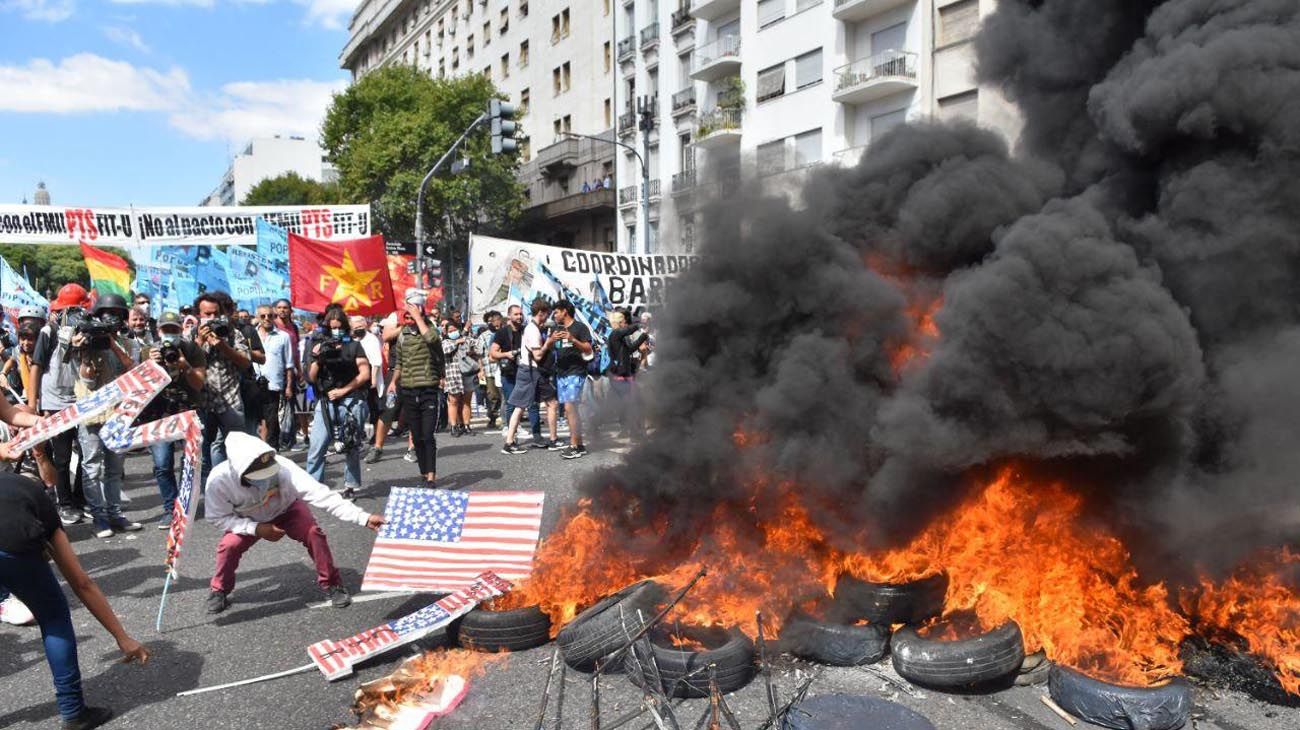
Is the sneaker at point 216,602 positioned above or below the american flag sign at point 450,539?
below

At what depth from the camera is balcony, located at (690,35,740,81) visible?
33.2 metres

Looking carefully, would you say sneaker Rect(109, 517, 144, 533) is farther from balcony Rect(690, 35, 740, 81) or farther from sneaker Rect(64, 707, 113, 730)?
balcony Rect(690, 35, 740, 81)

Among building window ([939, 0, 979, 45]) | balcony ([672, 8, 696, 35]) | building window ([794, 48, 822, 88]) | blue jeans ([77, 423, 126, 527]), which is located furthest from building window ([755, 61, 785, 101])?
blue jeans ([77, 423, 126, 527])

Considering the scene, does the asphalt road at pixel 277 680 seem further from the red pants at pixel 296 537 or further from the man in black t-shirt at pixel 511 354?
the man in black t-shirt at pixel 511 354

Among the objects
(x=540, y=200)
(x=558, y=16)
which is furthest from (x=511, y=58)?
(x=540, y=200)

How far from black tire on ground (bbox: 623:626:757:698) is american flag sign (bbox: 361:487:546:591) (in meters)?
1.43

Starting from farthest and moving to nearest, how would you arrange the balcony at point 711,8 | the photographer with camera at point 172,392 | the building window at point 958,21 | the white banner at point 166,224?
the balcony at point 711,8 < the building window at point 958,21 < the white banner at point 166,224 < the photographer with camera at point 172,392

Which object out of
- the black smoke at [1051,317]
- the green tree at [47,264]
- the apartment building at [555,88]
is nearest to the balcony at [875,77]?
the apartment building at [555,88]

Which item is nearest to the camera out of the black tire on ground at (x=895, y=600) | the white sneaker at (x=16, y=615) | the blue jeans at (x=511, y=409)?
the black tire on ground at (x=895, y=600)

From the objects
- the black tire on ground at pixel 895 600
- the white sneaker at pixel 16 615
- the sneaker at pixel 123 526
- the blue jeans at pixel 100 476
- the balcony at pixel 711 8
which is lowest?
the white sneaker at pixel 16 615

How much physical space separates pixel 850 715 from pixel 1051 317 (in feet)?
8.61

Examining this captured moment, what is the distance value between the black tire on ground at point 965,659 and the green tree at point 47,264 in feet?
263

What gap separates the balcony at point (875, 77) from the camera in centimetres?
2687

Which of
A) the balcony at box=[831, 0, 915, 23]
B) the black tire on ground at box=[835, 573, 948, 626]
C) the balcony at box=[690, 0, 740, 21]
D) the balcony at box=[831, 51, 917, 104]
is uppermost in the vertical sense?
the balcony at box=[690, 0, 740, 21]
